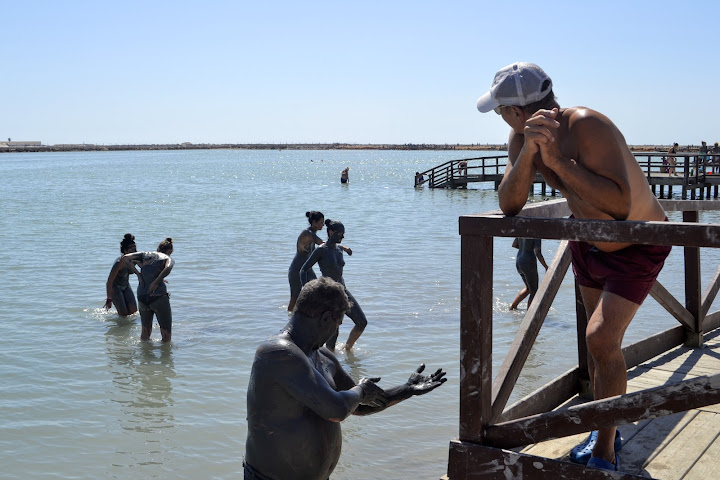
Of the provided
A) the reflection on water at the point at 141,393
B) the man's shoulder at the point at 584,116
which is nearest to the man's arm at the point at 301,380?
the man's shoulder at the point at 584,116

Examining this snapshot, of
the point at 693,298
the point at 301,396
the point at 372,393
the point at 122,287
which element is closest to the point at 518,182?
the point at 372,393

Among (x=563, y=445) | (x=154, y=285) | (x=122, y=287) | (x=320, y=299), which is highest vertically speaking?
(x=320, y=299)

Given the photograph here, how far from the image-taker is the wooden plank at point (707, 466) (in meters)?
3.23

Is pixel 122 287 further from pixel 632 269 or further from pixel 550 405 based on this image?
pixel 632 269

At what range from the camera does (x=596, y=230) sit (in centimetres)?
275

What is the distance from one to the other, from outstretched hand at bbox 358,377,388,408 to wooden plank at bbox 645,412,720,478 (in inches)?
46.1

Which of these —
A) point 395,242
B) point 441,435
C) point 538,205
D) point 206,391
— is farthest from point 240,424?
point 395,242

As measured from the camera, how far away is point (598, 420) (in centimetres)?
282

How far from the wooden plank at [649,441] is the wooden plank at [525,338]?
2.05 feet

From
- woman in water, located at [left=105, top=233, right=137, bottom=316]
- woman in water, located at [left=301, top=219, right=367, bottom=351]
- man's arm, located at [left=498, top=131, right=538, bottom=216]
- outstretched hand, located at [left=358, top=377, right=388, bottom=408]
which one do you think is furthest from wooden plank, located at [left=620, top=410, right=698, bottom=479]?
woman in water, located at [left=105, top=233, right=137, bottom=316]

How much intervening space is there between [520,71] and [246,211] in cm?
3571

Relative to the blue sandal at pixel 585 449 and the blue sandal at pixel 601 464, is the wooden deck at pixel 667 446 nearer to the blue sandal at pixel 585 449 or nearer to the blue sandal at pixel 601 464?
the blue sandal at pixel 585 449

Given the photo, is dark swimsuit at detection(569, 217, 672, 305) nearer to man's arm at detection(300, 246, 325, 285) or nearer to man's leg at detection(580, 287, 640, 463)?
man's leg at detection(580, 287, 640, 463)

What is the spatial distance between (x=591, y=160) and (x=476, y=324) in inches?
30.1
